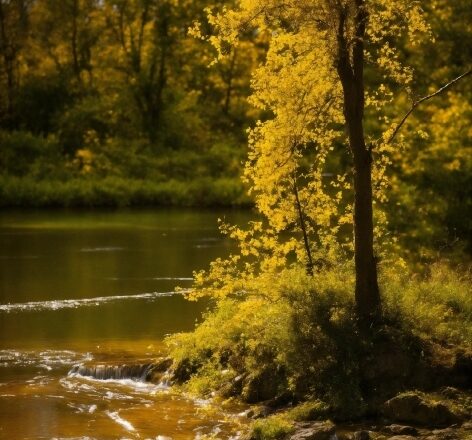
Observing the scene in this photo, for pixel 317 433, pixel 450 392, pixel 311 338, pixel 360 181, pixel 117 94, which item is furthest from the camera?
pixel 117 94

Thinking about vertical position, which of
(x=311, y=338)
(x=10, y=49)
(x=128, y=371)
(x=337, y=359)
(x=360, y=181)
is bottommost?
(x=128, y=371)

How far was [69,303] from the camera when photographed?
23078 millimetres

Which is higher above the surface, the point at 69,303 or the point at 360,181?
the point at 360,181

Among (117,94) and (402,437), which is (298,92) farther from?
(117,94)

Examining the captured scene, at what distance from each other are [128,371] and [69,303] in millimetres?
7067

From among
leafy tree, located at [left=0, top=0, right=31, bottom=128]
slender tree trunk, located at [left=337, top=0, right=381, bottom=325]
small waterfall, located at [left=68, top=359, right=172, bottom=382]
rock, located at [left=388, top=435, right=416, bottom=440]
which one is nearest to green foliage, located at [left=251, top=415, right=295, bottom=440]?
rock, located at [left=388, top=435, right=416, bottom=440]

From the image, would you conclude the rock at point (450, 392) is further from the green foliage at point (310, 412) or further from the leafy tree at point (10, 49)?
the leafy tree at point (10, 49)

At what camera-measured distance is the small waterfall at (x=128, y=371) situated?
1623 cm

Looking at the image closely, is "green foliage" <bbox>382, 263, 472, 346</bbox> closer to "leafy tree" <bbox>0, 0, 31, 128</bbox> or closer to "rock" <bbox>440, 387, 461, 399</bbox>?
"rock" <bbox>440, 387, 461, 399</bbox>

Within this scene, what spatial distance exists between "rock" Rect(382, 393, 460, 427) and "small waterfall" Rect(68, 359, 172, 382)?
15.6ft

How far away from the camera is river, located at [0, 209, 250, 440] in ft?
45.1

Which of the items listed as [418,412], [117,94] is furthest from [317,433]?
[117,94]

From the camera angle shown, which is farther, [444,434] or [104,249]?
[104,249]

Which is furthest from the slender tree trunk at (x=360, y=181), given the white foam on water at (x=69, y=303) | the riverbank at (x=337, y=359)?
the white foam on water at (x=69, y=303)
